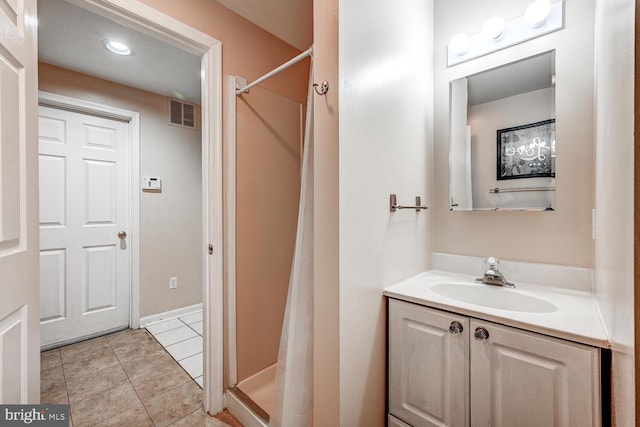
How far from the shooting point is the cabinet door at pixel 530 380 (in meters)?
0.79

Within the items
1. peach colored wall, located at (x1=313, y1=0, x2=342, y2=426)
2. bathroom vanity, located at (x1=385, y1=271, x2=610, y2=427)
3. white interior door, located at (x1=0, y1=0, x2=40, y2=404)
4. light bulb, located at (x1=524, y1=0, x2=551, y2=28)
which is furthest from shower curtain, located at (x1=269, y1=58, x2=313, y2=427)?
light bulb, located at (x1=524, y1=0, x2=551, y2=28)

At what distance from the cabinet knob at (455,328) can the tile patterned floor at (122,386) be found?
4.24 feet

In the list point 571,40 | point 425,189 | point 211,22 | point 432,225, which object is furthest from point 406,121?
point 211,22

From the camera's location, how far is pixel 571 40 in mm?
1216

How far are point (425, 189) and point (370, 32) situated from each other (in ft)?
2.84

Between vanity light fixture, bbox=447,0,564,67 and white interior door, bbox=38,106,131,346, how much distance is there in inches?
115

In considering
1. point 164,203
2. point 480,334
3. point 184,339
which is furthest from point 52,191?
point 480,334

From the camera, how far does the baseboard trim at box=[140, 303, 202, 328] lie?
2.69 m

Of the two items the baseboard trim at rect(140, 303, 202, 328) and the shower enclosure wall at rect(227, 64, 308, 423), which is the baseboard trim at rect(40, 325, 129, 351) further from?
the shower enclosure wall at rect(227, 64, 308, 423)

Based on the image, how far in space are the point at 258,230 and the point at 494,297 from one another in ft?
4.51

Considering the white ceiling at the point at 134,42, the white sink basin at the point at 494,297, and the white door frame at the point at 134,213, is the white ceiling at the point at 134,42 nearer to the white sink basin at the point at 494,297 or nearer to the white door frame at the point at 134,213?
the white door frame at the point at 134,213

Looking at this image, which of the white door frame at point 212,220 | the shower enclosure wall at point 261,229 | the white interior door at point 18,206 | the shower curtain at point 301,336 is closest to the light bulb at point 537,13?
the shower curtain at point 301,336

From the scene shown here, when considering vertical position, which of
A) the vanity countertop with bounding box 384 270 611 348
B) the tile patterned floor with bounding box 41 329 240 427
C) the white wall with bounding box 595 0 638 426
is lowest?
the tile patterned floor with bounding box 41 329 240 427

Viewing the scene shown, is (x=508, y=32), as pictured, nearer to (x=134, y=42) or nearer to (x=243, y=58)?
(x=243, y=58)
